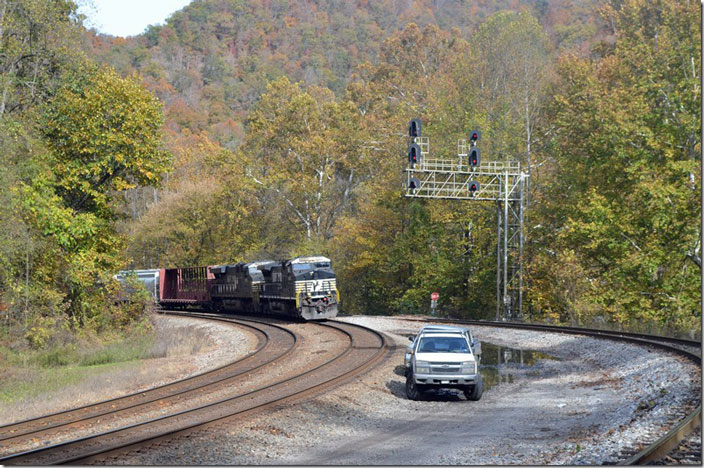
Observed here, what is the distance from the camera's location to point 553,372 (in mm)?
25688

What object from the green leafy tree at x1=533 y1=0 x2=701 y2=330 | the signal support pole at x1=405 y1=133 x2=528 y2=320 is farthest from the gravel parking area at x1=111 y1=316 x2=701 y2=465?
the signal support pole at x1=405 y1=133 x2=528 y2=320

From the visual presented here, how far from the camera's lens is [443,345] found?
68.2 feet

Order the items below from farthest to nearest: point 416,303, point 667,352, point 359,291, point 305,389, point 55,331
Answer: point 359,291, point 416,303, point 55,331, point 667,352, point 305,389

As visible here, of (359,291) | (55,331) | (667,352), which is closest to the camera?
(667,352)

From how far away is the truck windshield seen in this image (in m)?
20.6

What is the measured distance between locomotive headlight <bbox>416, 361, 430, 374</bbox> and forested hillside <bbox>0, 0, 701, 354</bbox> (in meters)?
15.4

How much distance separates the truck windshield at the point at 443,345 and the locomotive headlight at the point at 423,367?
460 millimetres

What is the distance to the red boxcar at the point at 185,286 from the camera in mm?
56219

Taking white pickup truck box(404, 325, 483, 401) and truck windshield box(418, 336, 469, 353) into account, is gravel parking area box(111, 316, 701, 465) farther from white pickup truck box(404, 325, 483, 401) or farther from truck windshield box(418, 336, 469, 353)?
truck windshield box(418, 336, 469, 353)

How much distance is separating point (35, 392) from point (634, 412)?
15695 millimetres

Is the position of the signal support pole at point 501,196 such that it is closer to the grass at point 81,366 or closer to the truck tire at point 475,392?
the grass at point 81,366

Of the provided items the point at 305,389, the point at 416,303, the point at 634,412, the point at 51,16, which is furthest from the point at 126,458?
the point at 416,303

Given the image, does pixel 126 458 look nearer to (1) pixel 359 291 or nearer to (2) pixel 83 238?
(2) pixel 83 238

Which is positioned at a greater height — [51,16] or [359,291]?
[51,16]
